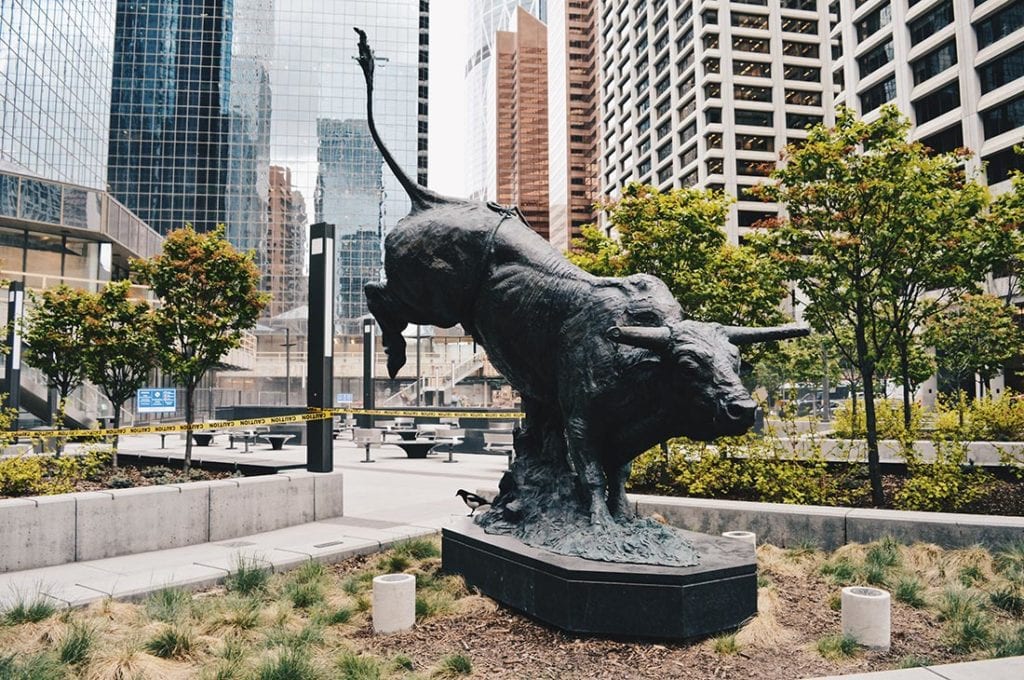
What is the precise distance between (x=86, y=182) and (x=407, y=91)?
32247 millimetres

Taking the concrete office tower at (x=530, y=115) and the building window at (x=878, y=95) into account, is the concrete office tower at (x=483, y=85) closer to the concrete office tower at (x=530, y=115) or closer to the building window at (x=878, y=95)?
the concrete office tower at (x=530, y=115)

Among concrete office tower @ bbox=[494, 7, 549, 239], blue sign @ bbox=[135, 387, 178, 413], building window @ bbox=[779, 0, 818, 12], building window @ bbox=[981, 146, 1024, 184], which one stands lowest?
blue sign @ bbox=[135, 387, 178, 413]

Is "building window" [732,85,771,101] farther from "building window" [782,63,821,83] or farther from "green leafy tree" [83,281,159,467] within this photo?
"green leafy tree" [83,281,159,467]

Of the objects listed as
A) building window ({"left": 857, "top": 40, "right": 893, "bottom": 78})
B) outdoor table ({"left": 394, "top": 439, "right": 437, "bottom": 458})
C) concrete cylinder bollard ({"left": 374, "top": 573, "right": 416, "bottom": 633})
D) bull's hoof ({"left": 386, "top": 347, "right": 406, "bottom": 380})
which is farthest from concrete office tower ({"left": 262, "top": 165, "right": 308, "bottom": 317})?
concrete cylinder bollard ({"left": 374, "top": 573, "right": 416, "bottom": 633})

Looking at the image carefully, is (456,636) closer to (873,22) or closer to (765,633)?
(765,633)

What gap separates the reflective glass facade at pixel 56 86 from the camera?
1393 inches

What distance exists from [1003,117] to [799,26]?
1325 inches

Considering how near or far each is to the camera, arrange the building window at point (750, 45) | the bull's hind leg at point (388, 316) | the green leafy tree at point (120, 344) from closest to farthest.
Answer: the bull's hind leg at point (388, 316) < the green leafy tree at point (120, 344) < the building window at point (750, 45)

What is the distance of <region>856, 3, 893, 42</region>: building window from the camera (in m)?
43.8

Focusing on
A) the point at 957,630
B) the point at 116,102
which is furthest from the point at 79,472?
the point at 116,102

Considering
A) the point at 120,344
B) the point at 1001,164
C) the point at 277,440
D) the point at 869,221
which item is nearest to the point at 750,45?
the point at 1001,164

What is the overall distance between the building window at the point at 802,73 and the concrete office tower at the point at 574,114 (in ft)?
160

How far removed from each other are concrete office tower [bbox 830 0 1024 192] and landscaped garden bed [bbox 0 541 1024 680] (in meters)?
32.1

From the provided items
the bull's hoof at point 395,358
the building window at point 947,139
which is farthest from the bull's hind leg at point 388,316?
the building window at point 947,139
